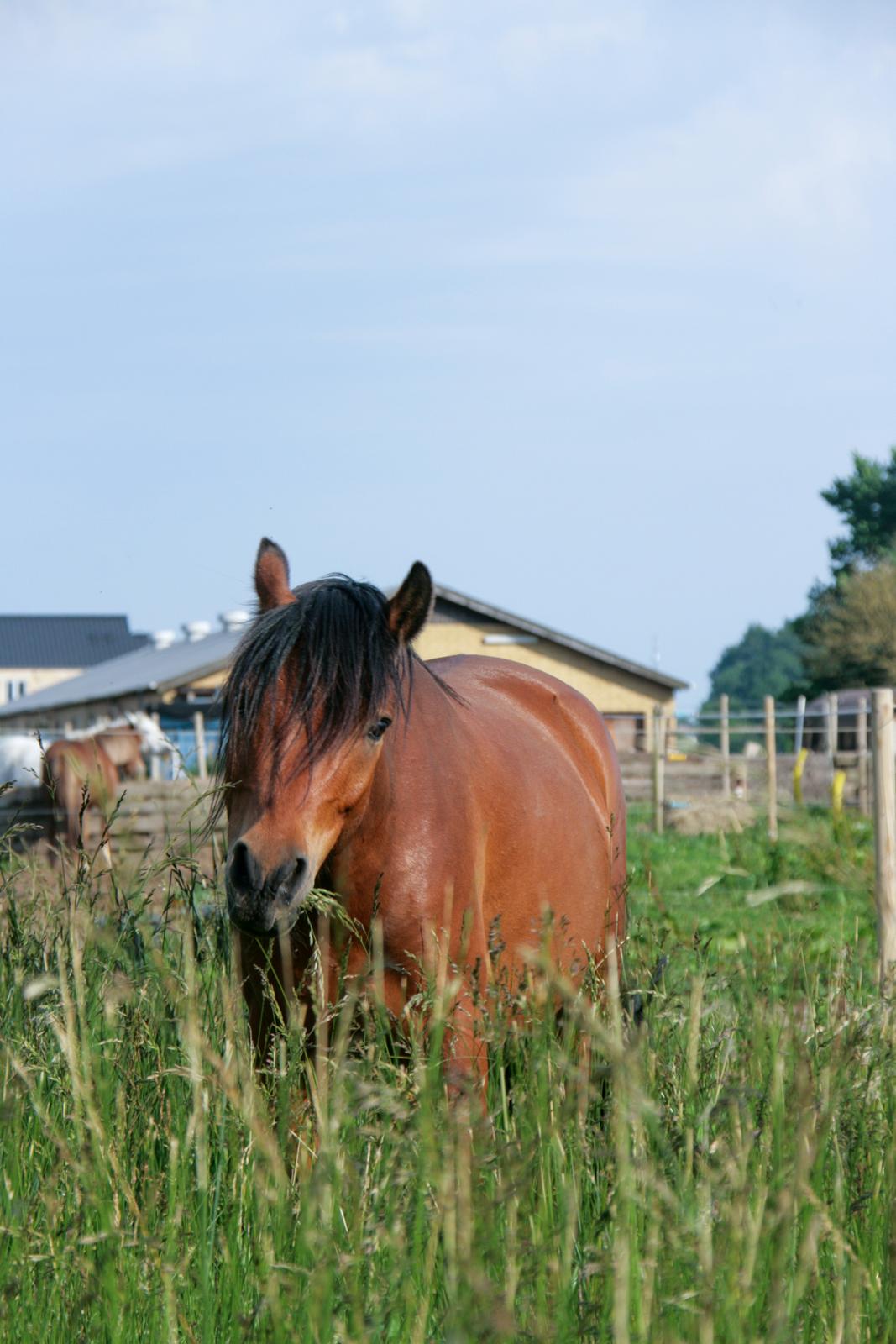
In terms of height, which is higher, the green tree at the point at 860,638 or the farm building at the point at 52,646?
the farm building at the point at 52,646

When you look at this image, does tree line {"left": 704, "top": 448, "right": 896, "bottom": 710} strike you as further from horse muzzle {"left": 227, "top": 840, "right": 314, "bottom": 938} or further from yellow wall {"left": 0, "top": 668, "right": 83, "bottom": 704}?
yellow wall {"left": 0, "top": 668, "right": 83, "bottom": 704}

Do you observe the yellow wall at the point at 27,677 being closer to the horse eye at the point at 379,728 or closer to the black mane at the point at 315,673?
the black mane at the point at 315,673

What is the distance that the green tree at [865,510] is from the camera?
78000 millimetres

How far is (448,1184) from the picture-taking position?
1.67 meters

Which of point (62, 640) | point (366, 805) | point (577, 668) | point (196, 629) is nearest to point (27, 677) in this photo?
point (62, 640)

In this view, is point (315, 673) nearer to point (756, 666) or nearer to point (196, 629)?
point (196, 629)

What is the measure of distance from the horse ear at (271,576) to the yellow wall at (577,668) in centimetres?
3680

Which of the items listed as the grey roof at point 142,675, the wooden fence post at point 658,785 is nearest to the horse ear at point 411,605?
the wooden fence post at point 658,785

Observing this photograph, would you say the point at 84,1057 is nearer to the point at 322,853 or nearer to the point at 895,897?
the point at 322,853

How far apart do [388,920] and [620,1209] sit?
1841 millimetres

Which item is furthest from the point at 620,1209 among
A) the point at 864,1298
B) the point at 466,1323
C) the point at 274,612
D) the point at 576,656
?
the point at 576,656

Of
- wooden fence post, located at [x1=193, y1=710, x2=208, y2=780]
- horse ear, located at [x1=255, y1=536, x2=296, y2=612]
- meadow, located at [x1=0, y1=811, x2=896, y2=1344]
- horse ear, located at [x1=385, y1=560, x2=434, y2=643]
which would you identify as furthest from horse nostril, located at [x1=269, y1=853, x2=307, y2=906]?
wooden fence post, located at [x1=193, y1=710, x2=208, y2=780]

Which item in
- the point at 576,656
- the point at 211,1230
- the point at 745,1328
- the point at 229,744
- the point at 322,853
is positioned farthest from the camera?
the point at 576,656

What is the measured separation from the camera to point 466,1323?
167cm
